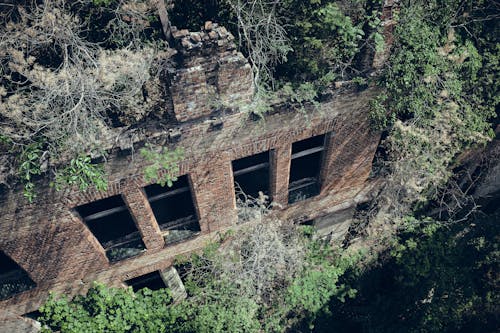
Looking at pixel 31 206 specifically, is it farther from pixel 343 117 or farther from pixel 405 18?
pixel 405 18

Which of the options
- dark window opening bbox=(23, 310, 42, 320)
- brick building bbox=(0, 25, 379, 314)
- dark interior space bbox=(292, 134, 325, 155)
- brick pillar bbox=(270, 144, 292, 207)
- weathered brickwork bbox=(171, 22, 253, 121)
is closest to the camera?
weathered brickwork bbox=(171, 22, 253, 121)

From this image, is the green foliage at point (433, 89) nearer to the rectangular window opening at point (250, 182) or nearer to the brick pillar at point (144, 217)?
the rectangular window opening at point (250, 182)

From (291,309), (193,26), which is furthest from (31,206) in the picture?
(291,309)

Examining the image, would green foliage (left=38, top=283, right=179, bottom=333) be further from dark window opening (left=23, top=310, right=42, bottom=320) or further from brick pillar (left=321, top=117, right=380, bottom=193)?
brick pillar (left=321, top=117, right=380, bottom=193)

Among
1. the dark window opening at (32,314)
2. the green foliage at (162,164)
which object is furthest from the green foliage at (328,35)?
the dark window opening at (32,314)

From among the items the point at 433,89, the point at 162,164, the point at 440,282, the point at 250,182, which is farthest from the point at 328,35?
the point at 440,282

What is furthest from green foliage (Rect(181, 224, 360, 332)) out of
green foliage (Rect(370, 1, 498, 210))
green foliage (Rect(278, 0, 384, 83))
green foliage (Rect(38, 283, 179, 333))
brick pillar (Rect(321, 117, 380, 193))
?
green foliage (Rect(278, 0, 384, 83))
